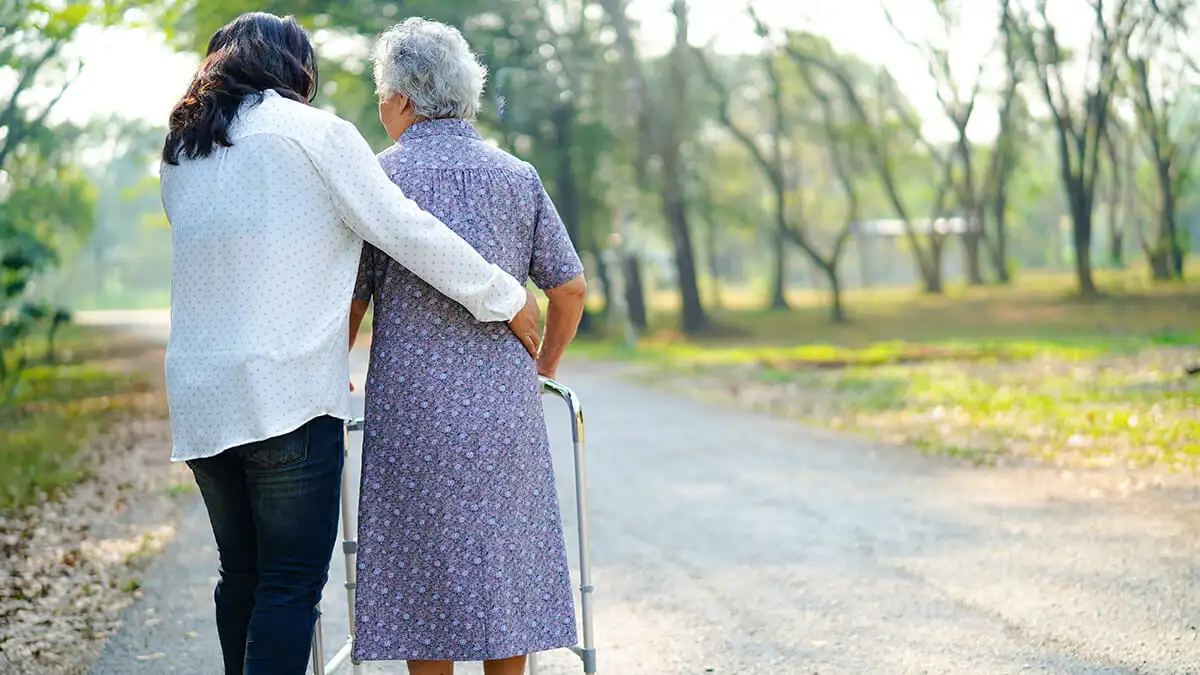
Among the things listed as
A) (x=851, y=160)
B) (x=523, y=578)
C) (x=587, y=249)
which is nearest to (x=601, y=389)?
(x=523, y=578)

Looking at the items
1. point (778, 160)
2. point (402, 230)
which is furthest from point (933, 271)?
point (402, 230)

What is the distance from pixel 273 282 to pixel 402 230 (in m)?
0.29

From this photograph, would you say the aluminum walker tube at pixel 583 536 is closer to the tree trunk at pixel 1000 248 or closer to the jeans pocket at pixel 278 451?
the jeans pocket at pixel 278 451

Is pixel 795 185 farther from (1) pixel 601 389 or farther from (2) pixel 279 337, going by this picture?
(2) pixel 279 337

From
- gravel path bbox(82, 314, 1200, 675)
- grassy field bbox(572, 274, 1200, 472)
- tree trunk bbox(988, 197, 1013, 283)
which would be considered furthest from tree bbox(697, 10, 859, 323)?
gravel path bbox(82, 314, 1200, 675)

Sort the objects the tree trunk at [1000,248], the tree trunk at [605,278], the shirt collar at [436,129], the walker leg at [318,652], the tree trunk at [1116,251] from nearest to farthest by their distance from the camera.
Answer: the shirt collar at [436,129], the walker leg at [318,652], the tree trunk at [605,278], the tree trunk at [1116,251], the tree trunk at [1000,248]

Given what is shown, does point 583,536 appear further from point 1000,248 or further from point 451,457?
point 1000,248

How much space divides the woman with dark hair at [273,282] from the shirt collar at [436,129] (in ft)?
0.99

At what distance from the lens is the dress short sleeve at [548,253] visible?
11.2 ft

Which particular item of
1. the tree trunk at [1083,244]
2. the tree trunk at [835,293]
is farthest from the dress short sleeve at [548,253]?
the tree trunk at [835,293]

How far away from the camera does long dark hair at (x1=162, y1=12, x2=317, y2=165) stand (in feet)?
9.93

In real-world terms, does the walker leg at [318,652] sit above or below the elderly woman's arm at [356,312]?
below

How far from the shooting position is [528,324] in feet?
10.9

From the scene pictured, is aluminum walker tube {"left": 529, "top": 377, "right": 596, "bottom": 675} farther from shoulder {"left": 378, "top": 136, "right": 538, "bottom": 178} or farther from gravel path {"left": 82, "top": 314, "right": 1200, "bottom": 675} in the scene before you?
gravel path {"left": 82, "top": 314, "right": 1200, "bottom": 675}
